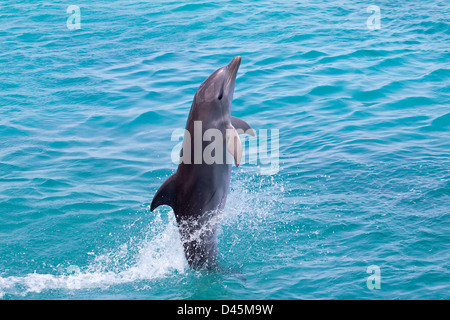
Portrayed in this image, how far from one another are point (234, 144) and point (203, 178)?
55cm

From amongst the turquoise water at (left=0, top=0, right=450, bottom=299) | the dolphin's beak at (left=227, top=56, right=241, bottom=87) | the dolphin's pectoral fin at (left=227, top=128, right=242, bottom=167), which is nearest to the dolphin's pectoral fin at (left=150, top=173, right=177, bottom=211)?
the dolphin's pectoral fin at (left=227, top=128, right=242, bottom=167)

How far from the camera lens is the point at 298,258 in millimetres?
7922

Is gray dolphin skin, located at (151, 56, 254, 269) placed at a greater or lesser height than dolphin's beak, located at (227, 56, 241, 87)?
lesser

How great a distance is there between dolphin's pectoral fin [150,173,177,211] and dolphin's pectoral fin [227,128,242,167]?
73cm

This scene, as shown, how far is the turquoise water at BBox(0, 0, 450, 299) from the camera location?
770 centimetres

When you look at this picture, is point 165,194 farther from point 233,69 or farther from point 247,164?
point 247,164

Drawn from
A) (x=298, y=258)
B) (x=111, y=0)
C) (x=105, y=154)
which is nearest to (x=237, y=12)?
(x=111, y=0)

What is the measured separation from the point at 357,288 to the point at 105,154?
5958 mm

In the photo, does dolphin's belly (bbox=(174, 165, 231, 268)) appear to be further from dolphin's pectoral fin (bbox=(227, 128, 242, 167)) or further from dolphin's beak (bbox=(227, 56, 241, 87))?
dolphin's beak (bbox=(227, 56, 241, 87))

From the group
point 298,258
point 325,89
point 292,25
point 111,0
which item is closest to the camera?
point 298,258

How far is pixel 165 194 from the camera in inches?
280

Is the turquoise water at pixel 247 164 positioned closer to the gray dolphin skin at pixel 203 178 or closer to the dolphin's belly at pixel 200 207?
the dolphin's belly at pixel 200 207

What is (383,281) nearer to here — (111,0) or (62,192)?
(62,192)

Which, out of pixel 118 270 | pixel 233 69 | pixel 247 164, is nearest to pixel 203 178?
pixel 233 69
